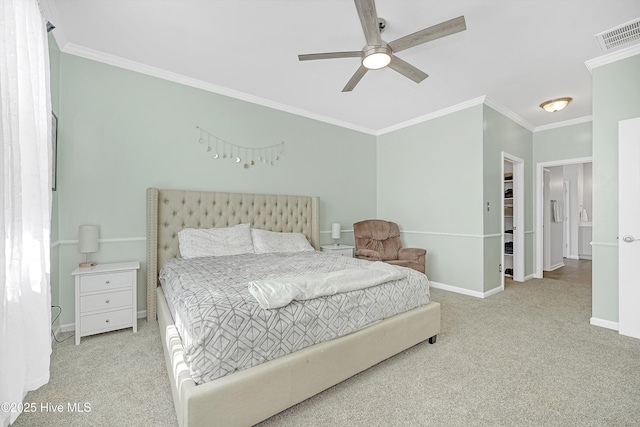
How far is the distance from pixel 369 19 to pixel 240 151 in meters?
2.34

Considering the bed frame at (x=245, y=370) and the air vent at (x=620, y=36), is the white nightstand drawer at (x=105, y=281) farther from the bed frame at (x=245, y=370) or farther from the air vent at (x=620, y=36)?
the air vent at (x=620, y=36)

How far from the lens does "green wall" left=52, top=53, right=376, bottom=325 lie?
8.91ft

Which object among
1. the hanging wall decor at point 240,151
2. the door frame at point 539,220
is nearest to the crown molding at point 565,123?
the door frame at point 539,220

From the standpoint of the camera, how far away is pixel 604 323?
2871mm

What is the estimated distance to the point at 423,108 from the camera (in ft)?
14.0

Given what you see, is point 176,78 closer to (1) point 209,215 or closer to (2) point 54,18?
(2) point 54,18

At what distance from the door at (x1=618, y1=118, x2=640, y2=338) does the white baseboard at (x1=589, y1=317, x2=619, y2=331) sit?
120 mm

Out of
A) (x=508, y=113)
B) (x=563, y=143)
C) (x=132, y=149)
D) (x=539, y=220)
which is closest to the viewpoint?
(x=132, y=149)

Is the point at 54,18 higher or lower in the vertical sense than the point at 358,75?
higher

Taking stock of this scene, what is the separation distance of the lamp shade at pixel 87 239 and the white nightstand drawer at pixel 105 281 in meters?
0.30

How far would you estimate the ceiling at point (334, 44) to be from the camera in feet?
7.20

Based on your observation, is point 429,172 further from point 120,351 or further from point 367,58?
point 120,351

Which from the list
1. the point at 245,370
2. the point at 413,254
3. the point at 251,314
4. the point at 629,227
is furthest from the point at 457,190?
the point at 245,370

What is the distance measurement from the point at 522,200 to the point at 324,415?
490 cm
